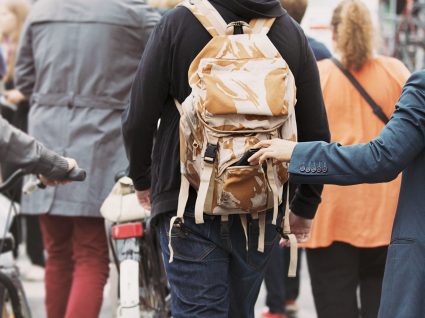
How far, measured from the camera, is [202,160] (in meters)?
3.52

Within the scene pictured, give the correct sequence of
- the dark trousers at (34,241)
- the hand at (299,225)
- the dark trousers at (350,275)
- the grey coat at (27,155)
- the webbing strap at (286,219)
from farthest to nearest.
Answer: the dark trousers at (34,241), the dark trousers at (350,275), the grey coat at (27,155), the hand at (299,225), the webbing strap at (286,219)

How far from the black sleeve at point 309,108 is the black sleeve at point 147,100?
0.52 meters

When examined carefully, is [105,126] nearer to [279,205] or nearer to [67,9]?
[67,9]

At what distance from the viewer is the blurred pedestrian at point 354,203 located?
192 inches

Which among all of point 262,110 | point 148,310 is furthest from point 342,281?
point 262,110

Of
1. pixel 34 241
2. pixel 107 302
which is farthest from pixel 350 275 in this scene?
pixel 34 241

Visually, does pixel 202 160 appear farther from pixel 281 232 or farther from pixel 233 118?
pixel 281 232

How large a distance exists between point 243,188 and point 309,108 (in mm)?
594

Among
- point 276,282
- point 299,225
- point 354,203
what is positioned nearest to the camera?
point 299,225

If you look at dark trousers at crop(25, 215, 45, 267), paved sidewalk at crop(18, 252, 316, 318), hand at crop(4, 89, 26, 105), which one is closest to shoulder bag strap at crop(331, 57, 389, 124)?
paved sidewalk at crop(18, 252, 316, 318)

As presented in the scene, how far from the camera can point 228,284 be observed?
380 centimetres

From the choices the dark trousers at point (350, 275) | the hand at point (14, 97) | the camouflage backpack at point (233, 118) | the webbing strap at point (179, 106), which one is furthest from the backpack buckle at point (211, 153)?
the hand at point (14, 97)

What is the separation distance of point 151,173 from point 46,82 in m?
1.69

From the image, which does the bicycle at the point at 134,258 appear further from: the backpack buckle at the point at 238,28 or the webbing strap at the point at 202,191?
the backpack buckle at the point at 238,28
